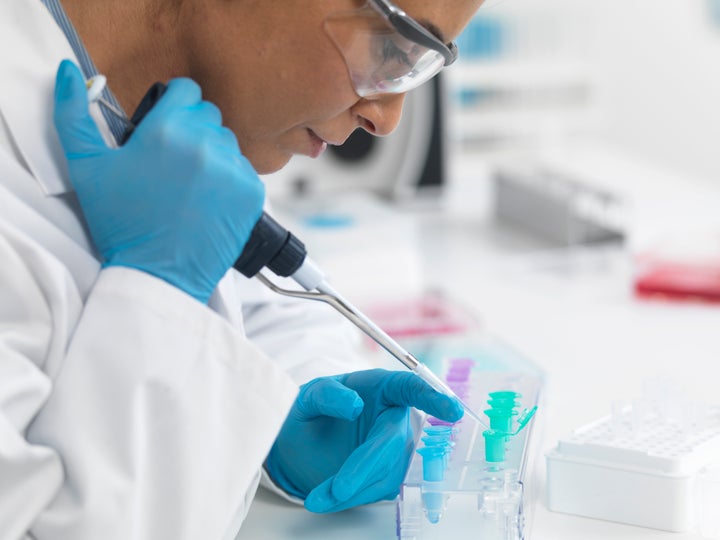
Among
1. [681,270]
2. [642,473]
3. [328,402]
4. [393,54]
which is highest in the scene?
[393,54]

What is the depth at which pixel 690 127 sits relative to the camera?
3.86 meters

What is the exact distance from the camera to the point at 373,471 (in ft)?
3.68

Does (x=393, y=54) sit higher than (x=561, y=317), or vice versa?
(x=393, y=54)

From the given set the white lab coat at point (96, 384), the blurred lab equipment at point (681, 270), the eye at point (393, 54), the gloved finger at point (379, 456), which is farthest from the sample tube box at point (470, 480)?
the blurred lab equipment at point (681, 270)

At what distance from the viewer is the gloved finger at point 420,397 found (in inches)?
45.3

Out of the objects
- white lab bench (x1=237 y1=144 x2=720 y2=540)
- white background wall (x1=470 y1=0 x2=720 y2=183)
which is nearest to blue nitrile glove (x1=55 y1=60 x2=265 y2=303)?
white lab bench (x1=237 y1=144 x2=720 y2=540)

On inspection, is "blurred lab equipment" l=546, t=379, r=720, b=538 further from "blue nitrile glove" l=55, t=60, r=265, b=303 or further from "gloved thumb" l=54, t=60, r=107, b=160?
"gloved thumb" l=54, t=60, r=107, b=160

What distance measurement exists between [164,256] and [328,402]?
0.28 metres

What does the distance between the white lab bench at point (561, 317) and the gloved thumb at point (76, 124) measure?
1.54 ft

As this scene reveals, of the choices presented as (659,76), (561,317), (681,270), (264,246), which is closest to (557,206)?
(681,270)

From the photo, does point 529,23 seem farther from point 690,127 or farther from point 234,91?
point 234,91

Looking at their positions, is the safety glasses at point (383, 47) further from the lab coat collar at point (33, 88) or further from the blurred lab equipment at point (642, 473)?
the blurred lab equipment at point (642, 473)

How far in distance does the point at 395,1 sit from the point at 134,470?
56 centimetres

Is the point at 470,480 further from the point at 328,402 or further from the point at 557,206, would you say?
the point at 557,206
